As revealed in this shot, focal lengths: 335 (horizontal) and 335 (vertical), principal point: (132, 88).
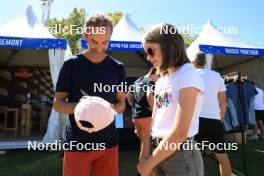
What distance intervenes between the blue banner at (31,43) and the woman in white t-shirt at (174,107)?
5.96 metres

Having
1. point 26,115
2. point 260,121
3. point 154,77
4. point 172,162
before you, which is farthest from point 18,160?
point 260,121

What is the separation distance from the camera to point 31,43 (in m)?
7.35

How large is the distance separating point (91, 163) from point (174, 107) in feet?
2.45

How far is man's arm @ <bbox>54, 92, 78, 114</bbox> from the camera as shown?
6.56ft

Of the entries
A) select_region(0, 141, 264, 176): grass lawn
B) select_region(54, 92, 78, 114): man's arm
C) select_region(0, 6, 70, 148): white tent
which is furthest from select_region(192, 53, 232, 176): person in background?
select_region(0, 6, 70, 148): white tent

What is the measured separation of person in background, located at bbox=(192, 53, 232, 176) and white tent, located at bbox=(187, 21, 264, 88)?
2.58 metres

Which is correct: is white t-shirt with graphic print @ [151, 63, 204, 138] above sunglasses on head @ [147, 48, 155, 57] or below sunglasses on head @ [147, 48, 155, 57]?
below

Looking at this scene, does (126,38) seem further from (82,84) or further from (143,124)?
(82,84)

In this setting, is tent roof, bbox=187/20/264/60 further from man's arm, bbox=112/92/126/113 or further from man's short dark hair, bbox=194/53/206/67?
man's arm, bbox=112/92/126/113

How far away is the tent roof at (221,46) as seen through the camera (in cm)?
805

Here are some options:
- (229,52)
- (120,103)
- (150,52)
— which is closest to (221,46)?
(229,52)

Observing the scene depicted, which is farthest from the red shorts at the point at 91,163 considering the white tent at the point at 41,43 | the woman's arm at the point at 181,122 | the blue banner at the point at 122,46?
the blue banner at the point at 122,46

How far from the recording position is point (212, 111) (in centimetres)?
384

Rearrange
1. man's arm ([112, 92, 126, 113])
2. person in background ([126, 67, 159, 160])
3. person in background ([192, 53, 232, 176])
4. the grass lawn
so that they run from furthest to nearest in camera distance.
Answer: the grass lawn → person in background ([126, 67, 159, 160]) → person in background ([192, 53, 232, 176]) → man's arm ([112, 92, 126, 113])
